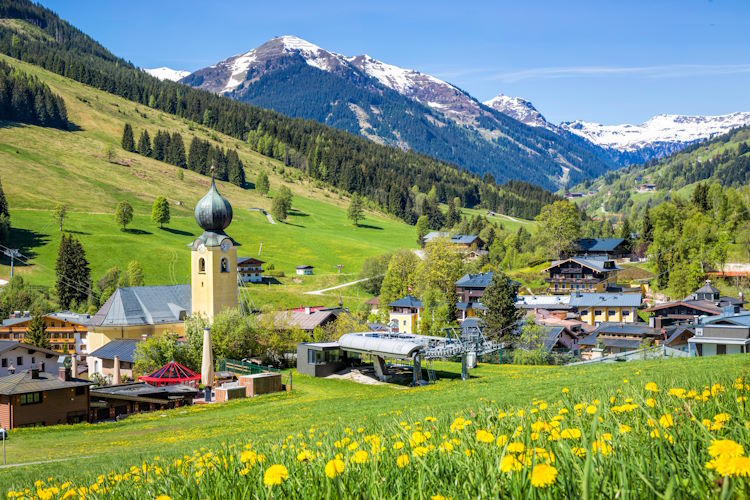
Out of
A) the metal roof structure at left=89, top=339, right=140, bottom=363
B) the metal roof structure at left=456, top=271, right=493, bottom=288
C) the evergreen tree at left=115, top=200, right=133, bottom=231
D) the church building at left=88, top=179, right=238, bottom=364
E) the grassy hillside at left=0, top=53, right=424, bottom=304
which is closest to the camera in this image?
the metal roof structure at left=89, top=339, right=140, bottom=363

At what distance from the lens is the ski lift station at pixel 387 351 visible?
133 feet

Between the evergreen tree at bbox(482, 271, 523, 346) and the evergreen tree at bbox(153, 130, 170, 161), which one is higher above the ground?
the evergreen tree at bbox(153, 130, 170, 161)

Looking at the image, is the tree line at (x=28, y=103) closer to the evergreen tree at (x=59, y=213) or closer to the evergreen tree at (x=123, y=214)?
the evergreen tree at (x=59, y=213)

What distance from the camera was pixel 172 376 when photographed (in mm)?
44125

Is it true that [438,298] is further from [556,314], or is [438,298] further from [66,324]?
[66,324]

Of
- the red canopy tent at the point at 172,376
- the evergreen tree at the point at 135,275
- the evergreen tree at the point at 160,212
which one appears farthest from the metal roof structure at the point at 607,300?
the evergreen tree at the point at 160,212

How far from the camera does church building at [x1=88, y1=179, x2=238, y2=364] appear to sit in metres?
60.6

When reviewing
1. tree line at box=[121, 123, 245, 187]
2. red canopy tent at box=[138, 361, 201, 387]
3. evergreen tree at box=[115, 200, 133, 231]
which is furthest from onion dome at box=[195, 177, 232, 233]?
tree line at box=[121, 123, 245, 187]

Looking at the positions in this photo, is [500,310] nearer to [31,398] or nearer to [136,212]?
[31,398]

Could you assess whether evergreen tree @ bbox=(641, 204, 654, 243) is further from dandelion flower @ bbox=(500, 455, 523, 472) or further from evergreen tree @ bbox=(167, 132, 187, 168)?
dandelion flower @ bbox=(500, 455, 523, 472)

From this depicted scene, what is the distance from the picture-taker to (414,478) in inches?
154

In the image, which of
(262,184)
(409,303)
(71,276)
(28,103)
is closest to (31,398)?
(409,303)

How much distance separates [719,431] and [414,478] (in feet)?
6.45

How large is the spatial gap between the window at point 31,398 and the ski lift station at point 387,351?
60.6 feet
